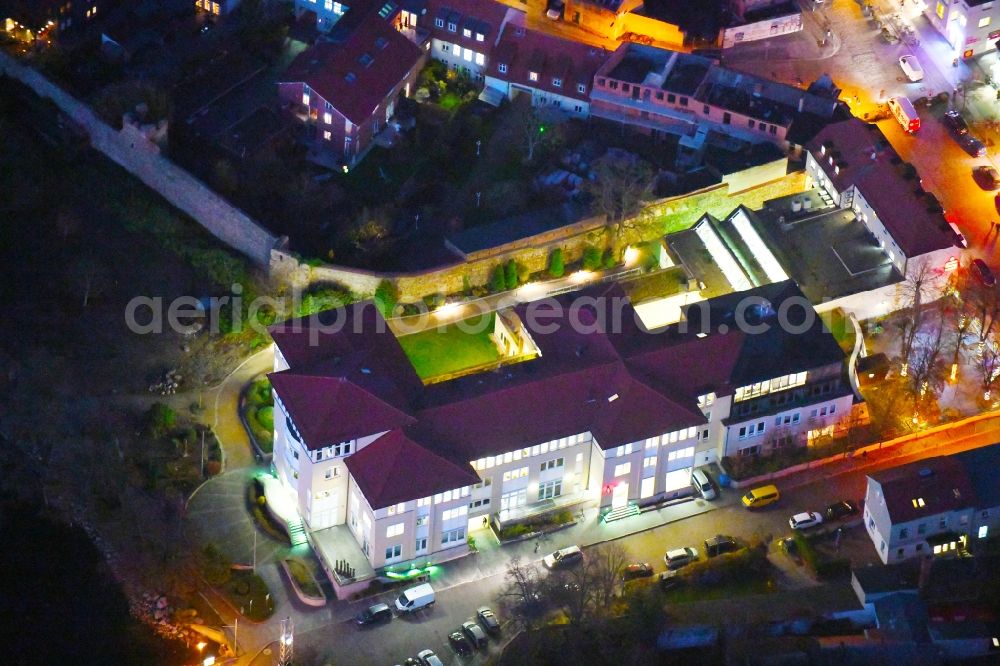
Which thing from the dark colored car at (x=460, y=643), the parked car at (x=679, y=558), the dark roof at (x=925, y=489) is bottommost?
the dark colored car at (x=460, y=643)

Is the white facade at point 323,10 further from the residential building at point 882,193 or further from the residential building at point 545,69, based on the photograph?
the residential building at point 882,193

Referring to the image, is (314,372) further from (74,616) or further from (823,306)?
(823,306)

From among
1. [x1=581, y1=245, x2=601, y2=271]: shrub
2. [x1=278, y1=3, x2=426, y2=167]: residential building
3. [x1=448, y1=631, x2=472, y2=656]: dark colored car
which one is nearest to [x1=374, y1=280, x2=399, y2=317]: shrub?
[x1=278, y1=3, x2=426, y2=167]: residential building

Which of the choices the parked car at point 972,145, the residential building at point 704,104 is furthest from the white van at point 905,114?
the residential building at point 704,104

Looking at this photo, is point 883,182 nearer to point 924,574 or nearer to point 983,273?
point 983,273

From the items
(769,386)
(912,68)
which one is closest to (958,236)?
(912,68)

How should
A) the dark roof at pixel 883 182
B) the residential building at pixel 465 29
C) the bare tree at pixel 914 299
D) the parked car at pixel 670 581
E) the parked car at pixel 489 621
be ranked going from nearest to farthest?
the parked car at pixel 489 621, the parked car at pixel 670 581, the bare tree at pixel 914 299, the dark roof at pixel 883 182, the residential building at pixel 465 29
